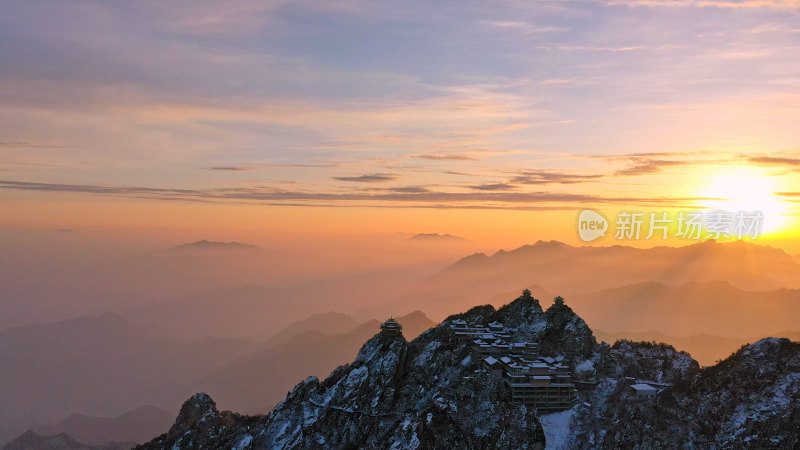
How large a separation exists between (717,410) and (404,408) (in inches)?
2309

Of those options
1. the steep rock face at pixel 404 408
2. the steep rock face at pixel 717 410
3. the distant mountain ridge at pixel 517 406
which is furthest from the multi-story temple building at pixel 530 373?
the steep rock face at pixel 717 410

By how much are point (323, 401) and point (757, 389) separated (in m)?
83.1

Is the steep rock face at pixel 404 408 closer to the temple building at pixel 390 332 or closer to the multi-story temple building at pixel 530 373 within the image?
the temple building at pixel 390 332

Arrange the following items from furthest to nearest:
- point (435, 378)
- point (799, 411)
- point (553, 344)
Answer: point (553, 344)
point (435, 378)
point (799, 411)

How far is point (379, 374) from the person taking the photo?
423 ft

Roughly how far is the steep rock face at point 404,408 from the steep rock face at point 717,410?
47.1 ft

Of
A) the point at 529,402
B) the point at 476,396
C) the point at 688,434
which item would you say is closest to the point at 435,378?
the point at 476,396

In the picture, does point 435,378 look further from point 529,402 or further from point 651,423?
point 651,423

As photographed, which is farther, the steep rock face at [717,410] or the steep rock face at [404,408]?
the steep rock face at [404,408]

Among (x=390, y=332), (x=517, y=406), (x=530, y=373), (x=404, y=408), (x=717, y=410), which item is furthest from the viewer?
(x=390, y=332)

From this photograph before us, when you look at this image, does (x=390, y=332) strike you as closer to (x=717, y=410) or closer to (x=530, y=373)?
(x=530, y=373)

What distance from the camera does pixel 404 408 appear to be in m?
122

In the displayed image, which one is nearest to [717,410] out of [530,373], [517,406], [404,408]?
[530,373]

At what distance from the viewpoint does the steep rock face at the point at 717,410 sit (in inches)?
4380
